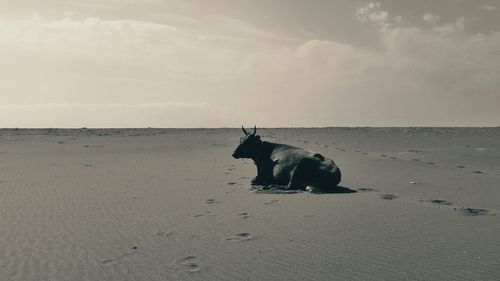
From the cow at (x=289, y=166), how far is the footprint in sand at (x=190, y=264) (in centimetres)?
606

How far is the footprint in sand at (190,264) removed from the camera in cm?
575

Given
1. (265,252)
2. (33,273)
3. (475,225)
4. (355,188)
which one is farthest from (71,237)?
(355,188)

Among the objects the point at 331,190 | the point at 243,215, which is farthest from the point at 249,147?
the point at 243,215

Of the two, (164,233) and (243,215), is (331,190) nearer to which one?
(243,215)

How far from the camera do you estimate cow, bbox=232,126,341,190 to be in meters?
12.0

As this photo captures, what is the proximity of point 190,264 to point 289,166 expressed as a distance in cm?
687

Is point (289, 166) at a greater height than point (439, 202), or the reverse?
point (289, 166)

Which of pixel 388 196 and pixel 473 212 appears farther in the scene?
pixel 388 196

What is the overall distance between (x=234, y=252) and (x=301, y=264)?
1.03m

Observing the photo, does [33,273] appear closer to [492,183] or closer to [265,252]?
[265,252]

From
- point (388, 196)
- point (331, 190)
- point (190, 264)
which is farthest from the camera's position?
point (331, 190)

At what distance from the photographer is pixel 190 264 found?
5945 mm

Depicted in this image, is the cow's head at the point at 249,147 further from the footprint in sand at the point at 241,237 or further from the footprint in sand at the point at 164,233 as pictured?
the footprint in sand at the point at 241,237

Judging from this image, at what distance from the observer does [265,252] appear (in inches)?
252
